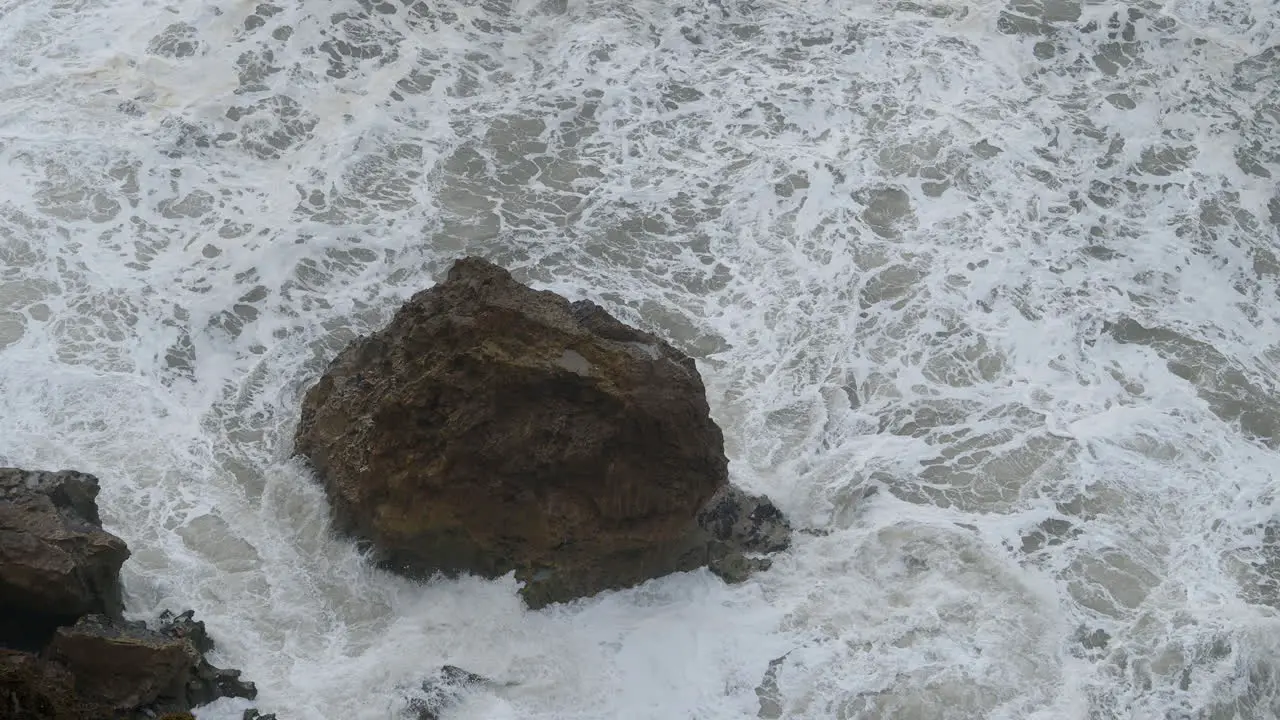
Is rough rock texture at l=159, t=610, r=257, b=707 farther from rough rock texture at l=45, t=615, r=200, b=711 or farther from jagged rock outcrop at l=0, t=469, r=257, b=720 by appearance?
rough rock texture at l=45, t=615, r=200, b=711

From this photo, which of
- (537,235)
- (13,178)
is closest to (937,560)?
(537,235)

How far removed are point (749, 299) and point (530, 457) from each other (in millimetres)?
4236

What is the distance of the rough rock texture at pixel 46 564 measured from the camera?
32.2ft

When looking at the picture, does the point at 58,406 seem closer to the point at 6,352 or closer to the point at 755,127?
the point at 6,352

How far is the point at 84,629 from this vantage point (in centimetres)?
980

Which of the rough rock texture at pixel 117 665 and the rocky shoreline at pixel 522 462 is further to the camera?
the rocky shoreline at pixel 522 462

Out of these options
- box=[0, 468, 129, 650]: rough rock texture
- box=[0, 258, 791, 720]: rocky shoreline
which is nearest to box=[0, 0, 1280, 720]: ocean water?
box=[0, 258, 791, 720]: rocky shoreline

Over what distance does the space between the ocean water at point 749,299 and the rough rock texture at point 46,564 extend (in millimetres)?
709

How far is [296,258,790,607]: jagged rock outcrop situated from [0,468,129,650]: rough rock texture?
195 cm

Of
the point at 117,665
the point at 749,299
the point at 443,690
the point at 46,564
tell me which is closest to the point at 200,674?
the point at 117,665

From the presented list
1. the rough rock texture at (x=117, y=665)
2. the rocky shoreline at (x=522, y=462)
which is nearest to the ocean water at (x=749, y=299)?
the rocky shoreline at (x=522, y=462)

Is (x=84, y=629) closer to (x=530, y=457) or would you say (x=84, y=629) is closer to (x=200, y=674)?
(x=200, y=674)

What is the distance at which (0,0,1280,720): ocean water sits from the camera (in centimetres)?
1103

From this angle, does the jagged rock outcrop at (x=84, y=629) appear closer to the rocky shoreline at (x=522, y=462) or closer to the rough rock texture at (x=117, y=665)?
the rough rock texture at (x=117, y=665)
